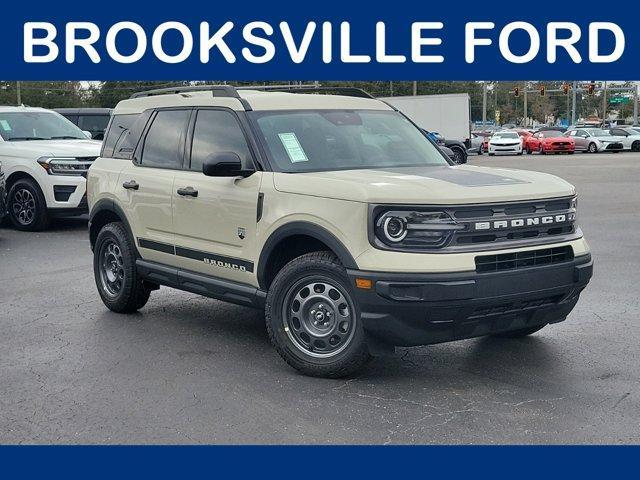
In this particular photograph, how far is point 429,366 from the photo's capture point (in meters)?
6.18

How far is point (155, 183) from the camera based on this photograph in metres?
7.27

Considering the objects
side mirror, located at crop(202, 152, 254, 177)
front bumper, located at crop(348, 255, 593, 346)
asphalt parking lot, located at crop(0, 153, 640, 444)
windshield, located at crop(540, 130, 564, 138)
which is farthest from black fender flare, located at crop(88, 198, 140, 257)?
windshield, located at crop(540, 130, 564, 138)

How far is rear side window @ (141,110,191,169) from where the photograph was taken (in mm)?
7230

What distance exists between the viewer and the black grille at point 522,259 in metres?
5.49

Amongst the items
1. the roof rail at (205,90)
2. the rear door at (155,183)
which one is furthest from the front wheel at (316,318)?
the roof rail at (205,90)

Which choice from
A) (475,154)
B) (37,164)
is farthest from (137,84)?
(37,164)

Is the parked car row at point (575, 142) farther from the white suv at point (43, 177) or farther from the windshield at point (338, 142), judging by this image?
the windshield at point (338, 142)

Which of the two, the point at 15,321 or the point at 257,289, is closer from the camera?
the point at 257,289

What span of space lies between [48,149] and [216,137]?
816 cm

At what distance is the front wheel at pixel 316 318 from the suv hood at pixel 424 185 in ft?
1.51

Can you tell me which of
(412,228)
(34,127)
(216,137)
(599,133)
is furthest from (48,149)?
(599,133)

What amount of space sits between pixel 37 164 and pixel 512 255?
33.2 feet

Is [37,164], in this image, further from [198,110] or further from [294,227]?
[294,227]

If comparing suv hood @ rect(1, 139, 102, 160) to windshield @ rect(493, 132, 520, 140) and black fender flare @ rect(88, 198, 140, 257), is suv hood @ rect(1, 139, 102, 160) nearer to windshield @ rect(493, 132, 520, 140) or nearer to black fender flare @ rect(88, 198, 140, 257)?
black fender flare @ rect(88, 198, 140, 257)
